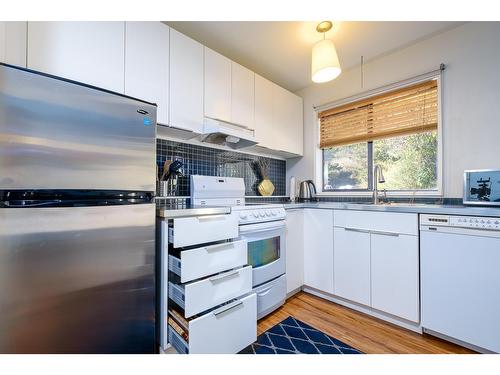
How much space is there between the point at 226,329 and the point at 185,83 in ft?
5.57

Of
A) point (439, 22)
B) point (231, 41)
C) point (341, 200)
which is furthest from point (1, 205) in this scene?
point (439, 22)

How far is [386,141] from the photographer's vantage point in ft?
7.38

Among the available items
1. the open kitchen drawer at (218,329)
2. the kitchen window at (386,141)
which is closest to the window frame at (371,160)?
the kitchen window at (386,141)

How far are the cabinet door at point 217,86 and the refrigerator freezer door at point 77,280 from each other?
1.08 meters

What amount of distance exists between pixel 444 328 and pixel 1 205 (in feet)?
7.89

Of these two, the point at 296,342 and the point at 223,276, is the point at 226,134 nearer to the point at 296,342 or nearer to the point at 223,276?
the point at 223,276

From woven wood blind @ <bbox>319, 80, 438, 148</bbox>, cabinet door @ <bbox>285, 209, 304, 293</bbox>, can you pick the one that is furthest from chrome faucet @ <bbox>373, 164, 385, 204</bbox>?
cabinet door @ <bbox>285, 209, 304, 293</bbox>

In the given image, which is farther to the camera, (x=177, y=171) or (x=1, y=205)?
(x=177, y=171)

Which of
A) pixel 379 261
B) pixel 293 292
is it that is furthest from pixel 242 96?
pixel 293 292

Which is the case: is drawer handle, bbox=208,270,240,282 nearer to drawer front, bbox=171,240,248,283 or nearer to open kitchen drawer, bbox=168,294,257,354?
drawer front, bbox=171,240,248,283

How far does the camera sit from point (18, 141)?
788 mm
